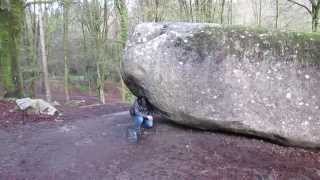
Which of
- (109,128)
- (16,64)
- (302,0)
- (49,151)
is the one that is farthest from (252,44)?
(302,0)

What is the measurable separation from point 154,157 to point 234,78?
2.19m

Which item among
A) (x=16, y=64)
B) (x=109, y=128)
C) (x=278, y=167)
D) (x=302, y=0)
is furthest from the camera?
(x=302, y=0)

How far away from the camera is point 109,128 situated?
8.98 metres

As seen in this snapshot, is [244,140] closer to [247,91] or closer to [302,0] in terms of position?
[247,91]

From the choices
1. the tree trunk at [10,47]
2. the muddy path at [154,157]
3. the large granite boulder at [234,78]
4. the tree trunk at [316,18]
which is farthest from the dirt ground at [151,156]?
the tree trunk at [316,18]

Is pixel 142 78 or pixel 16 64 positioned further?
pixel 16 64

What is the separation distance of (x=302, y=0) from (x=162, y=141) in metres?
15.1

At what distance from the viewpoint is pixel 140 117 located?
8031 millimetres

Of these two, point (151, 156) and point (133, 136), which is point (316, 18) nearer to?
point (133, 136)

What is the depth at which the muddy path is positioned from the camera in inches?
262

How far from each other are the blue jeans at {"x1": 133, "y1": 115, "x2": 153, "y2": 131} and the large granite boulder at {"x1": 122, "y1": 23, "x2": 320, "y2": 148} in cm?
37

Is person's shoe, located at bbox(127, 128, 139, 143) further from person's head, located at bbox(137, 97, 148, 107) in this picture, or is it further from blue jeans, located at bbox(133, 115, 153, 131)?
person's head, located at bbox(137, 97, 148, 107)

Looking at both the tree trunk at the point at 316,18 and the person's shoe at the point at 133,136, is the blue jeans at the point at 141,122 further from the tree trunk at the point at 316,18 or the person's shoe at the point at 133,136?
the tree trunk at the point at 316,18

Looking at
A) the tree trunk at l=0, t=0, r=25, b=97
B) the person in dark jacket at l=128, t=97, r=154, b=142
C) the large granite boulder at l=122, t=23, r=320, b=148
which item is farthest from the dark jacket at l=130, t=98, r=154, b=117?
the tree trunk at l=0, t=0, r=25, b=97
